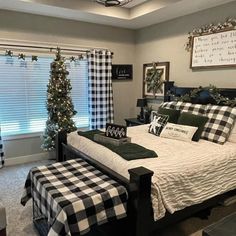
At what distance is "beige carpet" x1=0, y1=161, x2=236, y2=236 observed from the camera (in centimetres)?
232

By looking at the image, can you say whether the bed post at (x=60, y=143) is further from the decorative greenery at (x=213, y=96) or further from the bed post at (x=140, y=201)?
the decorative greenery at (x=213, y=96)

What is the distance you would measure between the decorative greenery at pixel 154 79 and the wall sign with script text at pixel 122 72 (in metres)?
0.49

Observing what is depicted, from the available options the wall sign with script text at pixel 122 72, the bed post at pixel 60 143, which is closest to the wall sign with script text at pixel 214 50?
the wall sign with script text at pixel 122 72

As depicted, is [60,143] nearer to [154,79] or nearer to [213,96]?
[213,96]

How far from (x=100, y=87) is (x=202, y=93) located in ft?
6.40

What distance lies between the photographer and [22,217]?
2.55 meters

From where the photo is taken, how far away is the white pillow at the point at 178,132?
290 centimetres

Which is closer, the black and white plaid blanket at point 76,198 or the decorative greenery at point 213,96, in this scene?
the black and white plaid blanket at point 76,198

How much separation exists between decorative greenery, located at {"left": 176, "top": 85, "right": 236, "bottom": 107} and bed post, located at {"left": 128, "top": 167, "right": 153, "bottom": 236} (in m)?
1.93

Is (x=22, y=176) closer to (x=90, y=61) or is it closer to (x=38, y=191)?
(x=38, y=191)

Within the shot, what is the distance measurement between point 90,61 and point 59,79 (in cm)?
83

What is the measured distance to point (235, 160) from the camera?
247 centimetres

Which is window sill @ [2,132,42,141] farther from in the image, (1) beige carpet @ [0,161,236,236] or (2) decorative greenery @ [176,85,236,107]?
(2) decorative greenery @ [176,85,236,107]

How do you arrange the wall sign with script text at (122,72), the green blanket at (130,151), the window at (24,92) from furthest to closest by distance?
the wall sign with script text at (122,72) < the window at (24,92) < the green blanket at (130,151)
